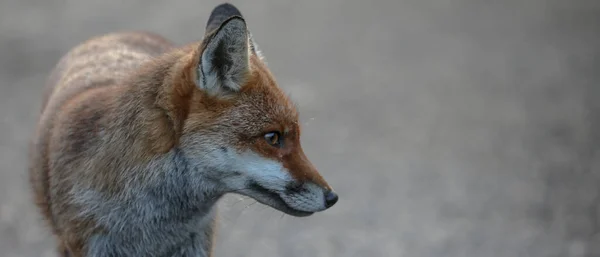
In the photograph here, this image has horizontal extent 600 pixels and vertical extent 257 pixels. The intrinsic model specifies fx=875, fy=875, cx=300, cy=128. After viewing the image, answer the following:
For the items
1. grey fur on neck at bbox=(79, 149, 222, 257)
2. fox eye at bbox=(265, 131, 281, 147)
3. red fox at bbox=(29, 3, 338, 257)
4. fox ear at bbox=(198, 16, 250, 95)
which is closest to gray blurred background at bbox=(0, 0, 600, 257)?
grey fur on neck at bbox=(79, 149, 222, 257)

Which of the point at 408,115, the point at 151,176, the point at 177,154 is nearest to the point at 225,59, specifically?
the point at 177,154

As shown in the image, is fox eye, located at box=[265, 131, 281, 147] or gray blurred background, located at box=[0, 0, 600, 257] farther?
gray blurred background, located at box=[0, 0, 600, 257]

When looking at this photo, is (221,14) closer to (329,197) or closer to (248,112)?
(248,112)

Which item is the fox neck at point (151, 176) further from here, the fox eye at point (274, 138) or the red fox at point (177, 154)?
the fox eye at point (274, 138)

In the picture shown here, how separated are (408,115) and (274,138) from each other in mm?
6219

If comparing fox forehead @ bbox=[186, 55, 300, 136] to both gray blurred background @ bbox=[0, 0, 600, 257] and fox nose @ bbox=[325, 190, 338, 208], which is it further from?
gray blurred background @ bbox=[0, 0, 600, 257]

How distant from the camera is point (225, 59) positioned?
14.1ft

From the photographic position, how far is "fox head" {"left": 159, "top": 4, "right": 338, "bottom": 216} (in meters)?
4.31

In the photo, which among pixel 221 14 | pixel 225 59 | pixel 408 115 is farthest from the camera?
pixel 408 115

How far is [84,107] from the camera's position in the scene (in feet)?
15.9

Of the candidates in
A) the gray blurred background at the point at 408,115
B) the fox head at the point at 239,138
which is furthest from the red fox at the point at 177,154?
the gray blurred background at the point at 408,115

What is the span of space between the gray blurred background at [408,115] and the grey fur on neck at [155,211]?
47cm

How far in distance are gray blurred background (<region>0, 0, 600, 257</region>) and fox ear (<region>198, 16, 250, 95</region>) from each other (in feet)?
2.97

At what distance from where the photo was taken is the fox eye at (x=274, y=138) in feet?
14.3
